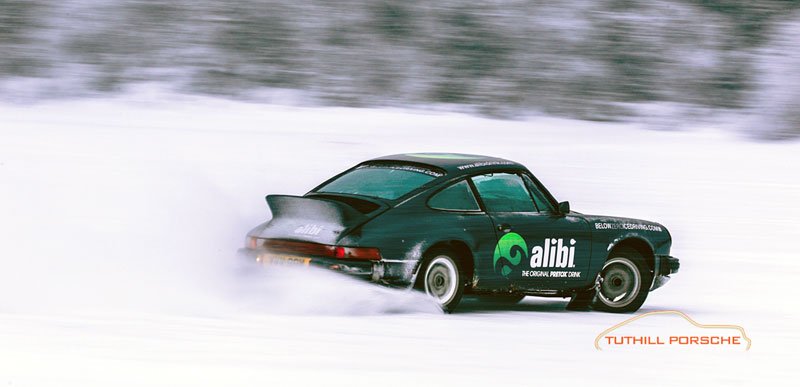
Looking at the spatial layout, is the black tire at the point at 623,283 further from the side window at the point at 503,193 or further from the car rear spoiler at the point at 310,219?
the car rear spoiler at the point at 310,219

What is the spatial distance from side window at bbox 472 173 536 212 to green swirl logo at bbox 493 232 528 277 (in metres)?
0.26

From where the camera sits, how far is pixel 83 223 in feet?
39.7

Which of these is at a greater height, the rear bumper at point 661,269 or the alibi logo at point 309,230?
the alibi logo at point 309,230

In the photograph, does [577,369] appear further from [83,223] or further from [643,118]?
[643,118]

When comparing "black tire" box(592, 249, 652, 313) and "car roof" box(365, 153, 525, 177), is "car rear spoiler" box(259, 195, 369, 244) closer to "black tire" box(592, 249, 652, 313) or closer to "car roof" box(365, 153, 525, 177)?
"car roof" box(365, 153, 525, 177)

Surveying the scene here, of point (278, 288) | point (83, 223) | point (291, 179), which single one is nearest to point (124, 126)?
point (291, 179)

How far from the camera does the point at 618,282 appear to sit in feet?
31.7

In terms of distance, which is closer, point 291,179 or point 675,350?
point 675,350

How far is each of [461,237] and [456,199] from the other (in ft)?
1.17

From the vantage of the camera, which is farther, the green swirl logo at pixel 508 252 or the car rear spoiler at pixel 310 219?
the green swirl logo at pixel 508 252

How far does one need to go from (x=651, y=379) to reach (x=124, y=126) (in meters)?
14.1

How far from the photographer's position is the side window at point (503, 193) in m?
8.87

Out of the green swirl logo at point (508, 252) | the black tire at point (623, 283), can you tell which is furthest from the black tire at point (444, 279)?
the black tire at point (623, 283)

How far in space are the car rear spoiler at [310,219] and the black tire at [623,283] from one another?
2.45m
